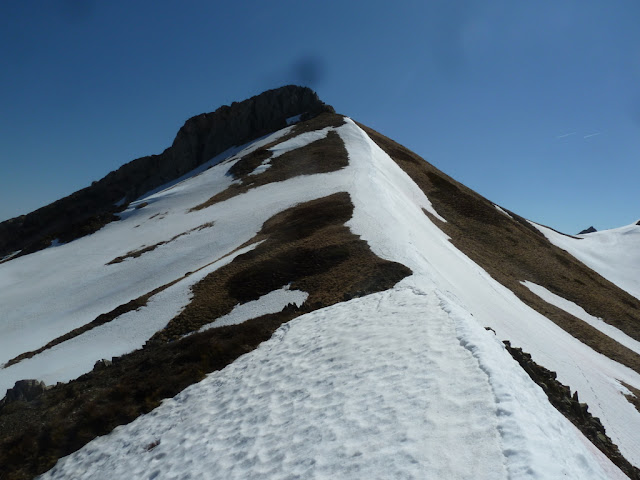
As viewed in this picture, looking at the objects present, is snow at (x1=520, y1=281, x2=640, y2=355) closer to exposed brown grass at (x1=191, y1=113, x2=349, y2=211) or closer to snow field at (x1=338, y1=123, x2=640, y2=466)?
snow field at (x1=338, y1=123, x2=640, y2=466)

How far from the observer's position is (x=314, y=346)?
13.0 m

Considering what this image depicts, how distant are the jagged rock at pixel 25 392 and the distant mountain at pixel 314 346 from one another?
0.24 feet

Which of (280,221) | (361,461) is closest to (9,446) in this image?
(361,461)

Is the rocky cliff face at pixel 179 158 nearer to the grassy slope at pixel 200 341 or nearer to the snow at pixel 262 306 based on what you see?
the grassy slope at pixel 200 341

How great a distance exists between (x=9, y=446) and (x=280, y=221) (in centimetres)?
2158

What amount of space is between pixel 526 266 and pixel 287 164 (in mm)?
29730

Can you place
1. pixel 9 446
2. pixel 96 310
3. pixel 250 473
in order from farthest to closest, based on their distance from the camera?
pixel 96 310 → pixel 9 446 → pixel 250 473

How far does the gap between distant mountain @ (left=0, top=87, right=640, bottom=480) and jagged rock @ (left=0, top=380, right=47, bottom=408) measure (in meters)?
0.07

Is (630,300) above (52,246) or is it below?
below

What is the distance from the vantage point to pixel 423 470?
21.8 feet

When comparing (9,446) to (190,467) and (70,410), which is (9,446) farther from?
(190,467)

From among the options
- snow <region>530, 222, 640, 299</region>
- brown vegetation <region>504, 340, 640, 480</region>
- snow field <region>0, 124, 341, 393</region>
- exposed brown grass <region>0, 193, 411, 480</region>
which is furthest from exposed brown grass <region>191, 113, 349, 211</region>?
snow <region>530, 222, 640, 299</region>

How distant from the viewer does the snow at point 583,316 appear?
107ft

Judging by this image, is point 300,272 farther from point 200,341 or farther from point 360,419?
point 360,419
